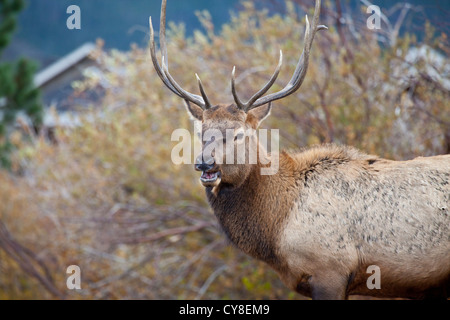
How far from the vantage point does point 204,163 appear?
5.20 metres

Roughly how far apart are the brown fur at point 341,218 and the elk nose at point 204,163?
0.68 ft

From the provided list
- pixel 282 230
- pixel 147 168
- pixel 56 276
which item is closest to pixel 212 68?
pixel 147 168

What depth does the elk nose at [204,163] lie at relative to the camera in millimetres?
5188

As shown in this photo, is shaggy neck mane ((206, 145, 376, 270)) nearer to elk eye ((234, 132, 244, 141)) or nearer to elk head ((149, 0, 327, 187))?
elk head ((149, 0, 327, 187))

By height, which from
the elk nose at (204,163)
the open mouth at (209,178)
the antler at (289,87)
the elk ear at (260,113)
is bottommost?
the open mouth at (209,178)

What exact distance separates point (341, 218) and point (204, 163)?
1.39 meters

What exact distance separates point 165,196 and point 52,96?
1738 centimetres

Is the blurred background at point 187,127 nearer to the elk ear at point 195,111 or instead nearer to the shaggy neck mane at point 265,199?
the shaggy neck mane at point 265,199

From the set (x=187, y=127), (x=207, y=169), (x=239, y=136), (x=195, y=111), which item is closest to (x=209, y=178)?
(x=207, y=169)

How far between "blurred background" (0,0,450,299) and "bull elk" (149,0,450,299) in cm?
287

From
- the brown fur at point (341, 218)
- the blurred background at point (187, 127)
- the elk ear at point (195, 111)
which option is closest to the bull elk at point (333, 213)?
the brown fur at point (341, 218)

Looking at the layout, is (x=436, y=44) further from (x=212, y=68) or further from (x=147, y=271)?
(x=147, y=271)

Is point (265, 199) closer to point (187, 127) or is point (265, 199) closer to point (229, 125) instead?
point (229, 125)
